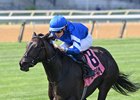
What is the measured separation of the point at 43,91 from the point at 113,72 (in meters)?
2.58

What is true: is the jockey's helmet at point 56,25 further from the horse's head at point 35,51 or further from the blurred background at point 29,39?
the blurred background at point 29,39

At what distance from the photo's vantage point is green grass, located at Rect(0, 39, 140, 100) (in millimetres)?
8523

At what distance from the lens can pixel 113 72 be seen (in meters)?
6.62

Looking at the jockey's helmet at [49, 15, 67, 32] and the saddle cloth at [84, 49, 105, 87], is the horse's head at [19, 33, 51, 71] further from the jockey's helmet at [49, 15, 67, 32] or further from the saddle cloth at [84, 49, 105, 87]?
the saddle cloth at [84, 49, 105, 87]

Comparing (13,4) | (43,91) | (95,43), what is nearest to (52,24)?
(43,91)

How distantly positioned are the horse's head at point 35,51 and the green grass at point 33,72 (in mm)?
2899

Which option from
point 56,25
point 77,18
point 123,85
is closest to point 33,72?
point 123,85

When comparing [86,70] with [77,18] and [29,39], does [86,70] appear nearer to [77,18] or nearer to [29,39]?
[29,39]

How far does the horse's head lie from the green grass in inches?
114

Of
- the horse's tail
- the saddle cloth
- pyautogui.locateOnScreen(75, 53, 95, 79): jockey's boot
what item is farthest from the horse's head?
the horse's tail

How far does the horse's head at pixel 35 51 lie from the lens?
Answer: 5.20 m

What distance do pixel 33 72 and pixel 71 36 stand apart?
5.28 metres

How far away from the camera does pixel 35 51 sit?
5.33 meters

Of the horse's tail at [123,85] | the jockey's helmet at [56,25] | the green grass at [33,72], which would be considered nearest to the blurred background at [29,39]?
the green grass at [33,72]
